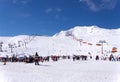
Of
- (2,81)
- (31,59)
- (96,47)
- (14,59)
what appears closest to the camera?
(2,81)

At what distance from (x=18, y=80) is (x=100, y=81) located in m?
5.50

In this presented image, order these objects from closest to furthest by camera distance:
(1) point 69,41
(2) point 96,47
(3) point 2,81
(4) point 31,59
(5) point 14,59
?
(3) point 2,81 < (4) point 31,59 < (5) point 14,59 < (2) point 96,47 < (1) point 69,41

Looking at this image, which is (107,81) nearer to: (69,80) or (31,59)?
(69,80)

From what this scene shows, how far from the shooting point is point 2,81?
58.3ft

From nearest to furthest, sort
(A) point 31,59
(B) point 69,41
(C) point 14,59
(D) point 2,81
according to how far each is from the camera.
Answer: (D) point 2,81, (A) point 31,59, (C) point 14,59, (B) point 69,41

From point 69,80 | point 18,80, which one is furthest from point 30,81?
point 69,80

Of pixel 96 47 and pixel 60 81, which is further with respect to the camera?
pixel 96 47

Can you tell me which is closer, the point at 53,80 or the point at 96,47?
the point at 53,80

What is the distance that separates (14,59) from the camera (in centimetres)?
Result: 5228

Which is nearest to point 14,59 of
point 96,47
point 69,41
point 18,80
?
point 18,80

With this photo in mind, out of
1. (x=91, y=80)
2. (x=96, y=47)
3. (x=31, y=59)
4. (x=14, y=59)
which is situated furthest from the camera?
(x=96, y=47)

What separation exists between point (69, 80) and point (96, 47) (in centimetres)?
11554

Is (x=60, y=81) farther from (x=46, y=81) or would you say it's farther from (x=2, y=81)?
(x=2, y=81)

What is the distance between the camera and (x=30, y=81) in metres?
18.2
